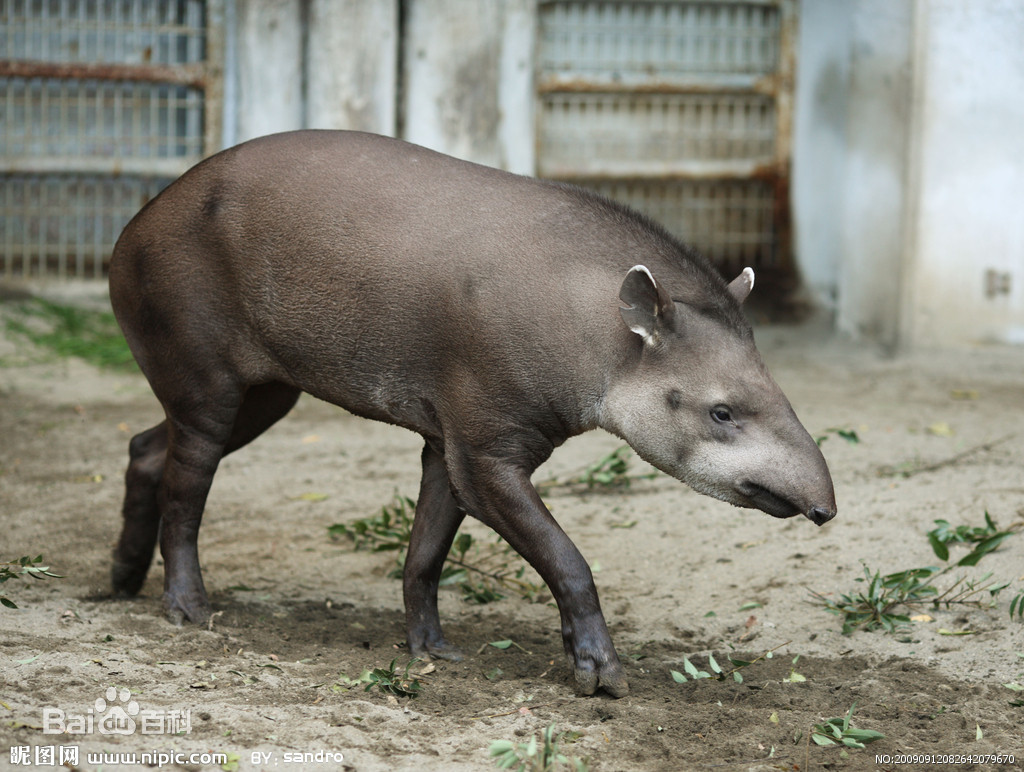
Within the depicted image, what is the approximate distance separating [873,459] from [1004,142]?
352cm

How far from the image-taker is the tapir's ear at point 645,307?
3498mm

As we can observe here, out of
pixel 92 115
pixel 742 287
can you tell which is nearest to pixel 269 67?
pixel 92 115

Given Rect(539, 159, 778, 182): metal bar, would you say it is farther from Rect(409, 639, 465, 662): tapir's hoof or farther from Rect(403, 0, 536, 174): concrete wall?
Rect(409, 639, 465, 662): tapir's hoof

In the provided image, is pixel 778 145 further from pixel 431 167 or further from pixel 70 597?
pixel 70 597

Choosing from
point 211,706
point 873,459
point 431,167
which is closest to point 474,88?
point 873,459

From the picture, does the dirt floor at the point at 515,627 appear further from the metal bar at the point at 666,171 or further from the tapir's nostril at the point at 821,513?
the metal bar at the point at 666,171

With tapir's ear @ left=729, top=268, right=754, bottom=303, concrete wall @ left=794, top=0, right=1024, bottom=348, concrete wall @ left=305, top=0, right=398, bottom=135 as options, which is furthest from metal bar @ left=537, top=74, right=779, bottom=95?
tapir's ear @ left=729, top=268, right=754, bottom=303

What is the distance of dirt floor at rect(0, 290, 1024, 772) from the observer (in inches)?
129

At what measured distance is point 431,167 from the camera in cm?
398

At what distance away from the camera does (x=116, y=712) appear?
3199mm

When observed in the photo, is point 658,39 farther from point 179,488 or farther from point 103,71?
point 179,488

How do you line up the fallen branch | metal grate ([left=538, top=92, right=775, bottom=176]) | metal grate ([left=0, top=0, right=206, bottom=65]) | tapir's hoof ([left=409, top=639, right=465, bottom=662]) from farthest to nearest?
metal grate ([left=538, top=92, right=775, bottom=176]) → metal grate ([left=0, top=0, right=206, bottom=65]) → the fallen branch → tapir's hoof ([left=409, top=639, right=465, bottom=662])

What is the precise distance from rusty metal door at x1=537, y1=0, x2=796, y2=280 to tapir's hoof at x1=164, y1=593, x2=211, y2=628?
5790 millimetres

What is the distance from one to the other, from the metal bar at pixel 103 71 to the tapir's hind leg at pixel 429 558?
580cm
